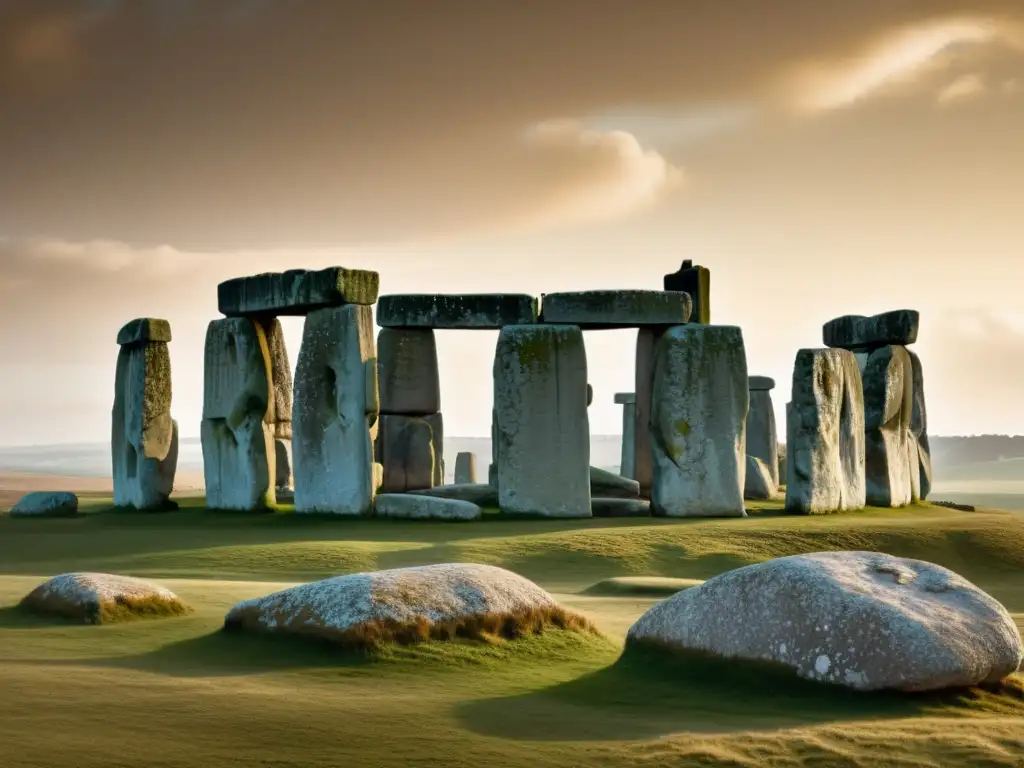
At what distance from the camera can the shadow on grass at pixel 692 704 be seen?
7.01m

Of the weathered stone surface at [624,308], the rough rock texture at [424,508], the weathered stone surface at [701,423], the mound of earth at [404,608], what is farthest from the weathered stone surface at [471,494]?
the mound of earth at [404,608]

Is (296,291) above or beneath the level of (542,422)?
above

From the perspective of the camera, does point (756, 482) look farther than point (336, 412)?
Yes

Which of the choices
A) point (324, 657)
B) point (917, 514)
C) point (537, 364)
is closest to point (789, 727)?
point (324, 657)

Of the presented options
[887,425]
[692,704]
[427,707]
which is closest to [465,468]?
[887,425]

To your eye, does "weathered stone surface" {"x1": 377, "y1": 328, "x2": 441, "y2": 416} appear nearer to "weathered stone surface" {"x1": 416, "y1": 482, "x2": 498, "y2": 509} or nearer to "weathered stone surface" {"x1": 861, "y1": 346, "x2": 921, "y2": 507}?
"weathered stone surface" {"x1": 416, "y1": 482, "x2": 498, "y2": 509}

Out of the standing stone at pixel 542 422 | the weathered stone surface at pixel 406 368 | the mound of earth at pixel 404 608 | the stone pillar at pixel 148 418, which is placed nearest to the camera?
A: the mound of earth at pixel 404 608

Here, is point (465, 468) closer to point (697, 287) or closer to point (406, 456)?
point (406, 456)

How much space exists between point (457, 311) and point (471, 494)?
11.6 ft

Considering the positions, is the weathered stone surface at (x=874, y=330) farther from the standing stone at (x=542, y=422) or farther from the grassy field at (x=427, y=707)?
the grassy field at (x=427, y=707)

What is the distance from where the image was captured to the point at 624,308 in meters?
21.6

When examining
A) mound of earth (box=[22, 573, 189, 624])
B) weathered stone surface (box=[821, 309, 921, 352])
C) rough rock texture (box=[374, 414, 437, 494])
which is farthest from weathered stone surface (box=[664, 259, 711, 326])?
mound of earth (box=[22, 573, 189, 624])

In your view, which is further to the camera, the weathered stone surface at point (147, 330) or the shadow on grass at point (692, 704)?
the weathered stone surface at point (147, 330)

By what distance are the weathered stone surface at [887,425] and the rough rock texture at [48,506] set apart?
14.2 meters
